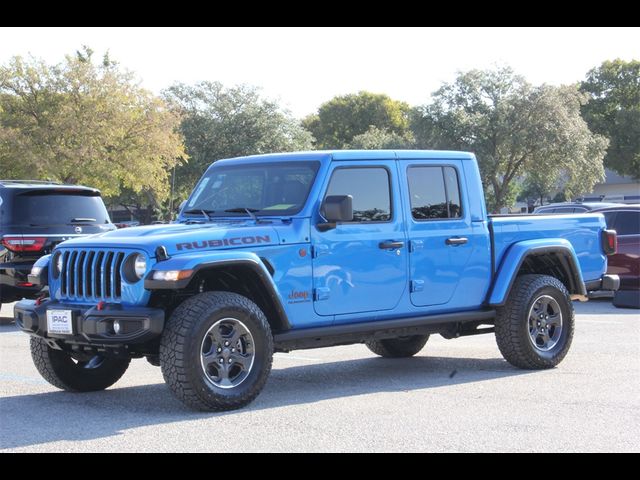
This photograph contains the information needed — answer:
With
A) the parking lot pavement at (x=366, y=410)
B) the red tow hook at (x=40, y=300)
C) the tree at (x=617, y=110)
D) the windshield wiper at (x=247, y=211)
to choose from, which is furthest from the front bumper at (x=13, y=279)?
the tree at (x=617, y=110)

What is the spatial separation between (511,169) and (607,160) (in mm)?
20325

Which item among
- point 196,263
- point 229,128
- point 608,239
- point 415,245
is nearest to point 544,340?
point 608,239

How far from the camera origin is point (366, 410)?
23.0 feet

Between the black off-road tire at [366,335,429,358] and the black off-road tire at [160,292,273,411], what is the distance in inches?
115

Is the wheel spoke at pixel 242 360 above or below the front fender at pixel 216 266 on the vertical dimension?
below

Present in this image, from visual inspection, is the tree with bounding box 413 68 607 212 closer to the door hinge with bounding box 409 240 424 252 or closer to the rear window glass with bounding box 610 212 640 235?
the rear window glass with bounding box 610 212 640 235

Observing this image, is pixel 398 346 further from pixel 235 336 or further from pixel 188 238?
pixel 188 238

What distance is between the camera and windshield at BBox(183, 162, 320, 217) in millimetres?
7988

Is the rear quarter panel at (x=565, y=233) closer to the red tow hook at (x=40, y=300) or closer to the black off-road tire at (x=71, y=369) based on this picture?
the black off-road tire at (x=71, y=369)

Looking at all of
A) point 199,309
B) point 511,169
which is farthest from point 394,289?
point 511,169

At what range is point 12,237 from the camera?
12992 mm

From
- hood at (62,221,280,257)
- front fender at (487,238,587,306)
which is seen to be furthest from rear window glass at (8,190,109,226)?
front fender at (487,238,587,306)

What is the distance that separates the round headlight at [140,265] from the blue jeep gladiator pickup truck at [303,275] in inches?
0.5

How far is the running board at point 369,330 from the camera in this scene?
7.65m
